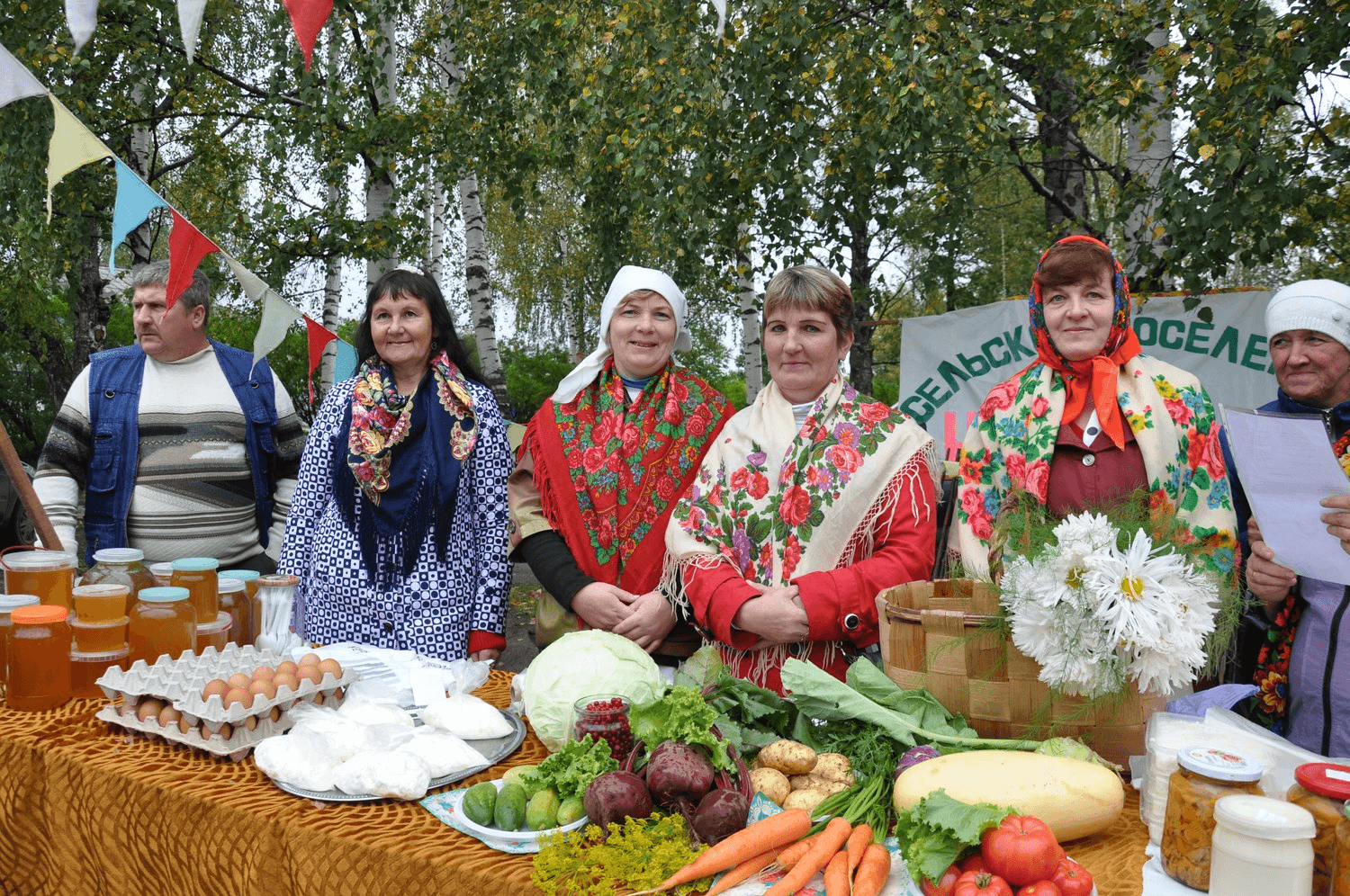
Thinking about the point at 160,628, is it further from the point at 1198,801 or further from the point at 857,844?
the point at 1198,801

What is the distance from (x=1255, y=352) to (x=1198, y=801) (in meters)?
5.48

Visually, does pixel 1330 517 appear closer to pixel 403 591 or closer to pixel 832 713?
pixel 832 713

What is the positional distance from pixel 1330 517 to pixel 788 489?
44.4 inches

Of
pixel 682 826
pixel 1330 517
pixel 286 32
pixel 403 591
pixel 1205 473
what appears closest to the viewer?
pixel 682 826

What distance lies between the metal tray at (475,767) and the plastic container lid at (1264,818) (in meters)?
1.23

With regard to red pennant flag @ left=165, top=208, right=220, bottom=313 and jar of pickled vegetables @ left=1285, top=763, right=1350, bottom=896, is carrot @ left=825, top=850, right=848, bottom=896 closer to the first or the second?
jar of pickled vegetables @ left=1285, top=763, right=1350, bottom=896

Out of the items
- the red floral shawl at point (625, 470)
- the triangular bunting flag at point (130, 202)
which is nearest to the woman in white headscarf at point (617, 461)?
the red floral shawl at point (625, 470)

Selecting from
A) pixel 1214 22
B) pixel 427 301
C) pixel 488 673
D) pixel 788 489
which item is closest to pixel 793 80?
pixel 1214 22

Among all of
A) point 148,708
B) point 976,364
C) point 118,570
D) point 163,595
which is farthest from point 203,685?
point 976,364

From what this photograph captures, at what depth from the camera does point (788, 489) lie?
7.74 ft

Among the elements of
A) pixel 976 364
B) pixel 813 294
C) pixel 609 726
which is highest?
pixel 976 364

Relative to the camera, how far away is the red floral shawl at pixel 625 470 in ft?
8.71

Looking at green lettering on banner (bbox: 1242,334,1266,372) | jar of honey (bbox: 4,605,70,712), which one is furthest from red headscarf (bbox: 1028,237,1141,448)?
green lettering on banner (bbox: 1242,334,1266,372)

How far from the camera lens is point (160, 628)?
2303 millimetres
